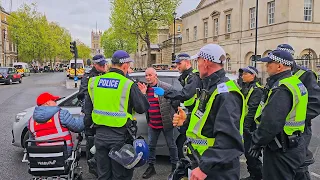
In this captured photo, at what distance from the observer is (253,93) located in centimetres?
544

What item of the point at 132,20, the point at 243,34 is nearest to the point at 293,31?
the point at 243,34

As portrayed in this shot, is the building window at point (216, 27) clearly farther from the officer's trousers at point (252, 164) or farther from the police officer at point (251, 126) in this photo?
the officer's trousers at point (252, 164)

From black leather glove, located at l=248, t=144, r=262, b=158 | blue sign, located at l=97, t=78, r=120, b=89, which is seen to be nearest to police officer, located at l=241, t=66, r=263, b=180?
black leather glove, located at l=248, t=144, r=262, b=158

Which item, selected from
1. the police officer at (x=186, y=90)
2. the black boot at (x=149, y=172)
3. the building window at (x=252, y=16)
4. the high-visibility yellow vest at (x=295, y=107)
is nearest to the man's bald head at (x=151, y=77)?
the police officer at (x=186, y=90)

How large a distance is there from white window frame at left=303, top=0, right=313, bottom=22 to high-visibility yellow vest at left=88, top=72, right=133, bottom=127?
29.2 m

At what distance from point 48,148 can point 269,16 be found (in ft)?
102

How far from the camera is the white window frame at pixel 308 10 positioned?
29.1m

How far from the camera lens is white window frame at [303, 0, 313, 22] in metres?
29.1

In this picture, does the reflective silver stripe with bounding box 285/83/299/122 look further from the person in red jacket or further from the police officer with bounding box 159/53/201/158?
the person in red jacket

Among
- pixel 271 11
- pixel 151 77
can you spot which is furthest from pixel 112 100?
pixel 271 11

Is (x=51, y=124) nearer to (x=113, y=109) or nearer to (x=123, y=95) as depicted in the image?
(x=113, y=109)

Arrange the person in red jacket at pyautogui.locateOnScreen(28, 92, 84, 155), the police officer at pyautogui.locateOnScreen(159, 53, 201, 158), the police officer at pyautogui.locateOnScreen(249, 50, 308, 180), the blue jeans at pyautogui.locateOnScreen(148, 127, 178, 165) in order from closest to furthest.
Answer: the police officer at pyautogui.locateOnScreen(249, 50, 308, 180), the person in red jacket at pyautogui.locateOnScreen(28, 92, 84, 155), the police officer at pyautogui.locateOnScreen(159, 53, 201, 158), the blue jeans at pyautogui.locateOnScreen(148, 127, 178, 165)

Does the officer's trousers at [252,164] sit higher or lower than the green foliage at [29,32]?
lower

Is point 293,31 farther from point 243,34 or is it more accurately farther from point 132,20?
point 132,20
